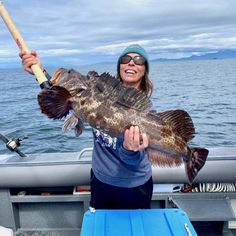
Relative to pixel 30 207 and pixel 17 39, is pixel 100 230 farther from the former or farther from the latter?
pixel 30 207

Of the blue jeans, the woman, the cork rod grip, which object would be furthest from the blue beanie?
the blue jeans

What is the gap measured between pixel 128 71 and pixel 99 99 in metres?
0.81

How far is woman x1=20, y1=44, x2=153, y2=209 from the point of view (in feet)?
11.5

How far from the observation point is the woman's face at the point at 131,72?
138 inches

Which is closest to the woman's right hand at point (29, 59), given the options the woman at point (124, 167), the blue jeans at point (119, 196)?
the woman at point (124, 167)

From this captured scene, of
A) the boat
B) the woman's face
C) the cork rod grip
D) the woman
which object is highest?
the cork rod grip

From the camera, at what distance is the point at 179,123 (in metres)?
2.91

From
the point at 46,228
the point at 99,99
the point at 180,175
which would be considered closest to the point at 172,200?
the point at 180,175

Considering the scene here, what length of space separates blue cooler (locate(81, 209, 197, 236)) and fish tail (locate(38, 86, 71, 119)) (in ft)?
3.69

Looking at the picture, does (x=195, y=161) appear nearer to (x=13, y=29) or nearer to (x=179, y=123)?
(x=179, y=123)

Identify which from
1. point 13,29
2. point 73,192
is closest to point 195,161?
point 13,29

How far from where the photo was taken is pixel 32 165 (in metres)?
5.05

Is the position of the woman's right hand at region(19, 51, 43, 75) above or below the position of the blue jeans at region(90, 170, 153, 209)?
above

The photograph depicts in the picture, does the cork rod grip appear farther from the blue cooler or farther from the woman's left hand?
the blue cooler
